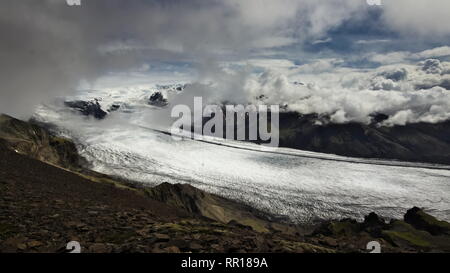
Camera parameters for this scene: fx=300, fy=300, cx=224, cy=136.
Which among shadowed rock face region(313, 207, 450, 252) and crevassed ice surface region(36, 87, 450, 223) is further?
crevassed ice surface region(36, 87, 450, 223)

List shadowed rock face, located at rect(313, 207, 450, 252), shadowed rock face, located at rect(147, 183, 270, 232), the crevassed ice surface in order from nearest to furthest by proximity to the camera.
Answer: shadowed rock face, located at rect(313, 207, 450, 252) < shadowed rock face, located at rect(147, 183, 270, 232) < the crevassed ice surface

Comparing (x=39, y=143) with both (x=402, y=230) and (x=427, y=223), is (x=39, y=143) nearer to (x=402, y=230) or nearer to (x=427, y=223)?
(x=402, y=230)

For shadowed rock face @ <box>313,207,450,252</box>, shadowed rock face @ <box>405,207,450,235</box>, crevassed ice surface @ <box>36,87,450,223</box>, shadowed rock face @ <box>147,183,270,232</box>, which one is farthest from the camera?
crevassed ice surface @ <box>36,87,450,223</box>

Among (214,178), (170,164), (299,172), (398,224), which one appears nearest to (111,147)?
(170,164)

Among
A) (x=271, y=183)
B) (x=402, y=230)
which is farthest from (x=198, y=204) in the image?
(x=271, y=183)

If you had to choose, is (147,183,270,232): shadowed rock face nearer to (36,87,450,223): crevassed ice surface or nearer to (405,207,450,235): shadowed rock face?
(36,87,450,223): crevassed ice surface

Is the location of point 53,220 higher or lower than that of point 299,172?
higher

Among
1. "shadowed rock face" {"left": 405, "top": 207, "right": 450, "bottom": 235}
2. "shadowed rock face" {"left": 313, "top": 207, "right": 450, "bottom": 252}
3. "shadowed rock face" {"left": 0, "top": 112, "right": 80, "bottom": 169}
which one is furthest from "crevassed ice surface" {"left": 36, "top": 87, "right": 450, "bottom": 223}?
"shadowed rock face" {"left": 405, "top": 207, "right": 450, "bottom": 235}

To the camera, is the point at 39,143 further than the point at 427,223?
Yes

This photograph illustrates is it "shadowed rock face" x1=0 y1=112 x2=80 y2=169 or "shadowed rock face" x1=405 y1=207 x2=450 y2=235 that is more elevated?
"shadowed rock face" x1=0 y1=112 x2=80 y2=169

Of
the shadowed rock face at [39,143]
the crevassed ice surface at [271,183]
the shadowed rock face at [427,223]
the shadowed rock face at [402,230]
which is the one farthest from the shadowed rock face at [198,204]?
the shadowed rock face at [427,223]
